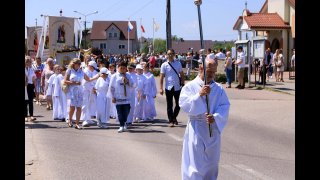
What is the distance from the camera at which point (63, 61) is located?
22.9m

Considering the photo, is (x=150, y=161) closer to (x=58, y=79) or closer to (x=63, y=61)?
(x=58, y=79)

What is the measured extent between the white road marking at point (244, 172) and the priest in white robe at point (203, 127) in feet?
5.79

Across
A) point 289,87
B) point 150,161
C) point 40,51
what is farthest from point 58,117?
point 289,87

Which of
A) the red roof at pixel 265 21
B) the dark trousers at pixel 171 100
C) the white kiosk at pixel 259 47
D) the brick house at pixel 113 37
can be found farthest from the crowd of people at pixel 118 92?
the brick house at pixel 113 37

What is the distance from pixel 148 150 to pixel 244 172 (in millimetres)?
2626

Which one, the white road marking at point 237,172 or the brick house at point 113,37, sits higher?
the brick house at point 113,37

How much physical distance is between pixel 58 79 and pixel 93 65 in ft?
6.30

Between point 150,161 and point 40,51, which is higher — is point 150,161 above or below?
below

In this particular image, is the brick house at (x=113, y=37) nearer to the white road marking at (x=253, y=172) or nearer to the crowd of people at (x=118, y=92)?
the crowd of people at (x=118, y=92)

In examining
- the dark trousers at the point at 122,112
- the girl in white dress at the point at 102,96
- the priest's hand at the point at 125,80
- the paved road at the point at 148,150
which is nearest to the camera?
the paved road at the point at 148,150

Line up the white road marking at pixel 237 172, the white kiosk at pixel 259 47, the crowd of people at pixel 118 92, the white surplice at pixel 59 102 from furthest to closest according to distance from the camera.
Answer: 1. the white kiosk at pixel 259 47
2. the white surplice at pixel 59 102
3. the white road marking at pixel 237 172
4. the crowd of people at pixel 118 92

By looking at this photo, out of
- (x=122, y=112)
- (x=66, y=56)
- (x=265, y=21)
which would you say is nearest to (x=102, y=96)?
(x=122, y=112)

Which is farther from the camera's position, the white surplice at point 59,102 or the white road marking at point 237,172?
the white surplice at point 59,102

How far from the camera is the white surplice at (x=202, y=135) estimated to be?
659 cm
